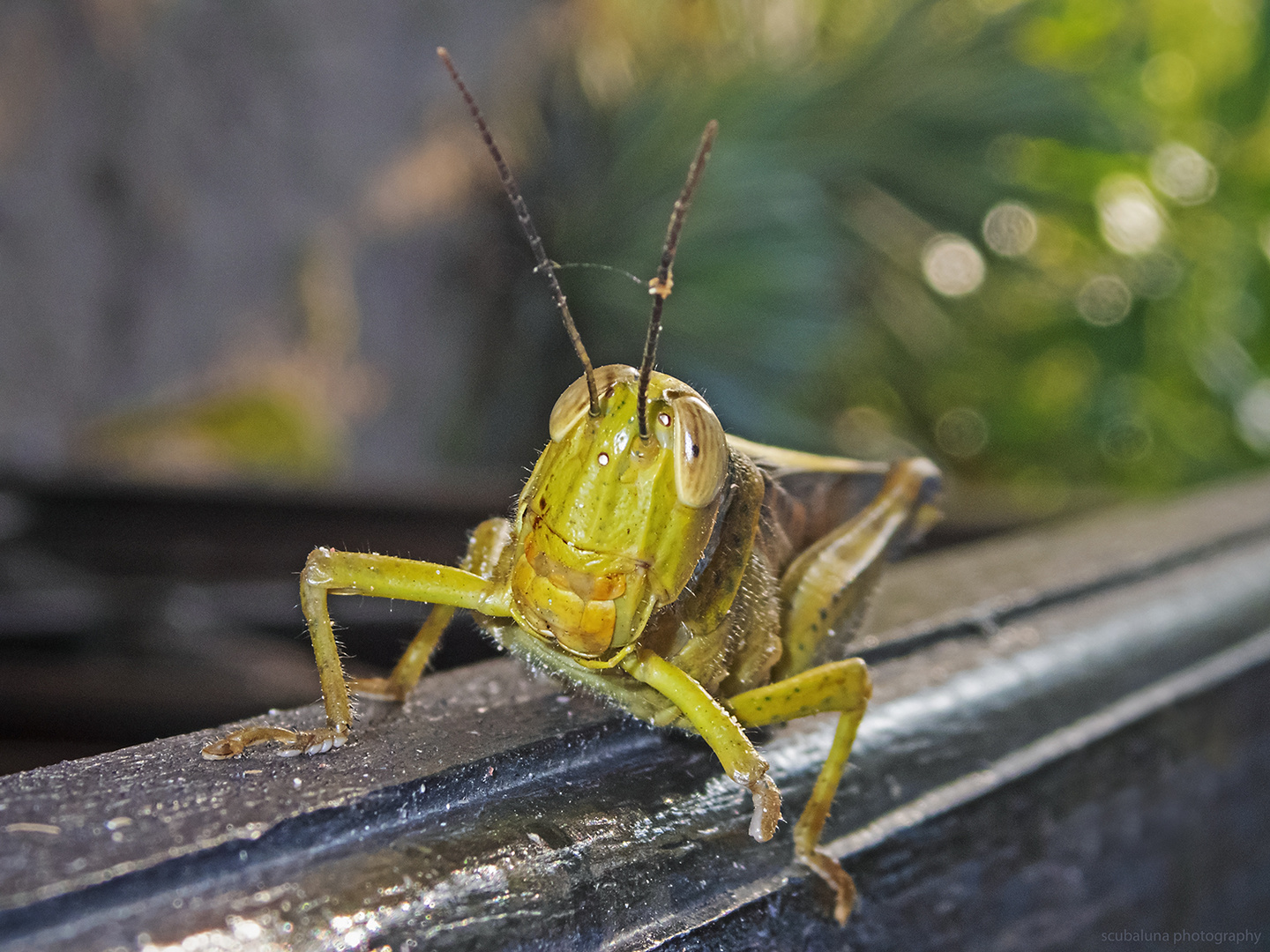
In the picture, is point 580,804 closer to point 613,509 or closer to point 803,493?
point 613,509

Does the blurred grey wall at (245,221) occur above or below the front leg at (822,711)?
above

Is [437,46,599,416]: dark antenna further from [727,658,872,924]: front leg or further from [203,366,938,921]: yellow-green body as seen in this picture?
[727,658,872,924]: front leg

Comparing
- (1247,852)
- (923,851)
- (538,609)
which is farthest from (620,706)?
(1247,852)

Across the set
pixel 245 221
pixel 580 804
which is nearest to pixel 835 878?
pixel 580 804

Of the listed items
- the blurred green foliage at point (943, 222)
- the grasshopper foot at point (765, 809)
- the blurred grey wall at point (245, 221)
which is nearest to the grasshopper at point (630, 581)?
the grasshopper foot at point (765, 809)

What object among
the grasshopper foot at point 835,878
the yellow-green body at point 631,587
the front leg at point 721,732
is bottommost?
the grasshopper foot at point 835,878

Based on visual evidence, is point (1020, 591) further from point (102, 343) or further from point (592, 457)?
point (102, 343)

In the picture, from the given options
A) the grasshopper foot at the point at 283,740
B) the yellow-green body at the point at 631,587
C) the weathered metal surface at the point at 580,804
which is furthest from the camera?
the yellow-green body at the point at 631,587

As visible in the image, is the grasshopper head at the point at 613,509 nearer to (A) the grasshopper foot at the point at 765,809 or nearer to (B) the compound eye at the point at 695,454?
(B) the compound eye at the point at 695,454
